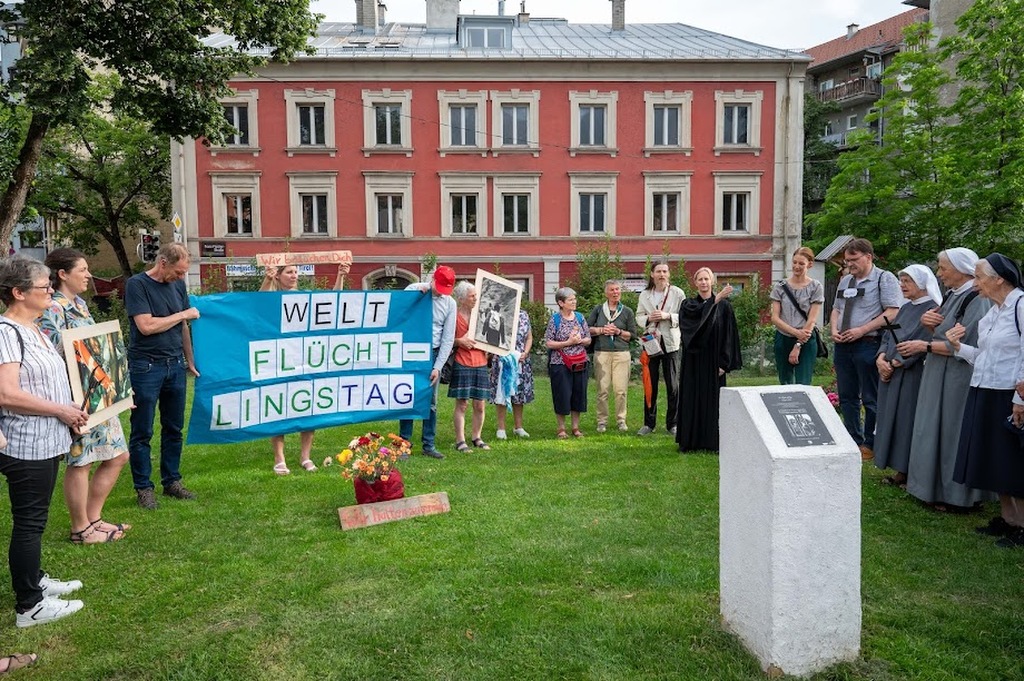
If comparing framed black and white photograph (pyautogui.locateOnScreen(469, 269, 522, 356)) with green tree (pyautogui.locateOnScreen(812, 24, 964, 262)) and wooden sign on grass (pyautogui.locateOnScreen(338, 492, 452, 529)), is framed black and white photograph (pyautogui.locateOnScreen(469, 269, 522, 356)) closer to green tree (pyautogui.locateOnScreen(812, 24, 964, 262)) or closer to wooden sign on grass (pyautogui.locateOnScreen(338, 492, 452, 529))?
wooden sign on grass (pyautogui.locateOnScreen(338, 492, 452, 529))

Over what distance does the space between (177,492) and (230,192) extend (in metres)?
28.8

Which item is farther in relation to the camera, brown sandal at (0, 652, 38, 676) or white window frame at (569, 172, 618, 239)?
white window frame at (569, 172, 618, 239)

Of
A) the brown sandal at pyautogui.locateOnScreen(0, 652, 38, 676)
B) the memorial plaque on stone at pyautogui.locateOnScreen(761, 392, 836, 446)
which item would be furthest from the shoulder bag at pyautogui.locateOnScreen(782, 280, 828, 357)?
the brown sandal at pyautogui.locateOnScreen(0, 652, 38, 676)

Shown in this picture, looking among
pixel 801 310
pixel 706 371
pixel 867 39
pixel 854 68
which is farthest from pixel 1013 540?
pixel 867 39

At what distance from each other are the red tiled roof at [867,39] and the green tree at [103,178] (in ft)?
135

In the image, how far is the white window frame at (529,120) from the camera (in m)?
34.0

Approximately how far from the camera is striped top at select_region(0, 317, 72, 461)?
4.51m

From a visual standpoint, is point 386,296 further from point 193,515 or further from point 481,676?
point 481,676

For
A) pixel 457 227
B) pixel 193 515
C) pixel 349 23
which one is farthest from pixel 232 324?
pixel 349 23

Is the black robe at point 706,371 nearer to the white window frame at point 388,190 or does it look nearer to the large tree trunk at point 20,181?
the large tree trunk at point 20,181

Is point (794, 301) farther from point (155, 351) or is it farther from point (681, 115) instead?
point (681, 115)

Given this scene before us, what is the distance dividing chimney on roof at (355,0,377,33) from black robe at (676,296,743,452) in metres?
33.7

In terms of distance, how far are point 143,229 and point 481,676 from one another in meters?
41.9

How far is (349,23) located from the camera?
39188 millimetres
